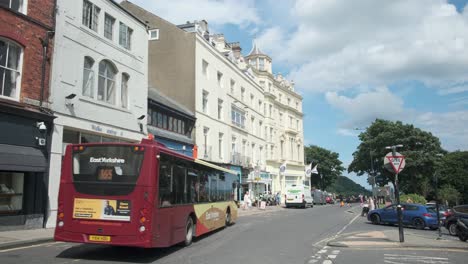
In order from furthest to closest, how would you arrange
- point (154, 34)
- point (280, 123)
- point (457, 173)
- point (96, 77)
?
1. point (457, 173)
2. point (280, 123)
3. point (154, 34)
4. point (96, 77)

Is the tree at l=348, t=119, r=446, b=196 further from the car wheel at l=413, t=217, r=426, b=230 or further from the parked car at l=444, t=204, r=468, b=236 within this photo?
the parked car at l=444, t=204, r=468, b=236

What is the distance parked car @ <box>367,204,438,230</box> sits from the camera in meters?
20.6

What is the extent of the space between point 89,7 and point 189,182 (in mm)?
12145

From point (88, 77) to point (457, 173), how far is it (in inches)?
2893

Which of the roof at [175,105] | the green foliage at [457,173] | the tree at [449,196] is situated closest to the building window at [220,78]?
the roof at [175,105]

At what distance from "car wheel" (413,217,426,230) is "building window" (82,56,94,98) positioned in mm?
17496

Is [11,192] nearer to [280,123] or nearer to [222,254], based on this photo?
[222,254]

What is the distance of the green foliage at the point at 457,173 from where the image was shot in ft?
243

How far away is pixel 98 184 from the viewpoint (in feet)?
32.6

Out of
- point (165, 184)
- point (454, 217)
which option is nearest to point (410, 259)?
point (165, 184)

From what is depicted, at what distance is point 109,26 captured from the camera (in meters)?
21.9

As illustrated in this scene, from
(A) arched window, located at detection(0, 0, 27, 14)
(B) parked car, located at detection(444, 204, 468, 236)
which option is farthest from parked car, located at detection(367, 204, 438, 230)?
(A) arched window, located at detection(0, 0, 27, 14)

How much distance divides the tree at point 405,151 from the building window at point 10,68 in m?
47.9

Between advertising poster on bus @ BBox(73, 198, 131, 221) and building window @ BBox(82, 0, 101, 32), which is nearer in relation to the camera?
Answer: advertising poster on bus @ BBox(73, 198, 131, 221)
